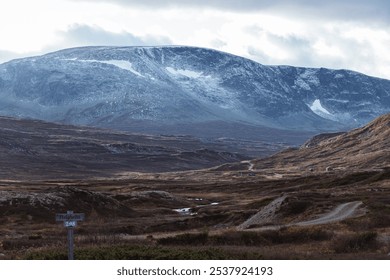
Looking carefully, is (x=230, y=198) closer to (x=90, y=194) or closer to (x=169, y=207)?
(x=169, y=207)

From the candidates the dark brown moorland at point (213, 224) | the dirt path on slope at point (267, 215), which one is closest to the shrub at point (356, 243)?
the dark brown moorland at point (213, 224)

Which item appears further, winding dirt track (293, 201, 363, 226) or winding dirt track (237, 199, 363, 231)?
winding dirt track (237, 199, 363, 231)

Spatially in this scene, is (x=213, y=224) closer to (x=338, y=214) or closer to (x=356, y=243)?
(x=338, y=214)

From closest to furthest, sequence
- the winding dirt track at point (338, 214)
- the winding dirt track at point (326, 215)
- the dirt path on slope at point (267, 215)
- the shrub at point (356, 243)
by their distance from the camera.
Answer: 1. the shrub at point (356, 243)
2. the winding dirt track at point (338, 214)
3. the winding dirt track at point (326, 215)
4. the dirt path on slope at point (267, 215)

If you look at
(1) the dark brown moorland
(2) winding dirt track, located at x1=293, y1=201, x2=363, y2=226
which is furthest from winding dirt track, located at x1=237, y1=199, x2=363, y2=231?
(1) the dark brown moorland

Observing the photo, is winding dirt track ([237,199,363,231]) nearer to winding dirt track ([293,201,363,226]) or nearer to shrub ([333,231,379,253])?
winding dirt track ([293,201,363,226])

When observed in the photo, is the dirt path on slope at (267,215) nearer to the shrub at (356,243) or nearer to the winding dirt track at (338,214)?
the winding dirt track at (338,214)

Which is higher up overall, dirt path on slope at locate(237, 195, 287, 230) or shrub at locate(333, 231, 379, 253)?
shrub at locate(333, 231, 379, 253)

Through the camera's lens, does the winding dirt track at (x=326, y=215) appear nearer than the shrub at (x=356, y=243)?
No

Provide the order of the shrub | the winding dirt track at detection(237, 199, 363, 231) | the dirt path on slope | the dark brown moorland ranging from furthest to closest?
the dirt path on slope < the winding dirt track at detection(237, 199, 363, 231) < the shrub < the dark brown moorland

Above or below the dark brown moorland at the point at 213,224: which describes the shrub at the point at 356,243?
above

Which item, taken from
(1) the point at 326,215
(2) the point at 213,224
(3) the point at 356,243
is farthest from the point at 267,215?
(3) the point at 356,243
